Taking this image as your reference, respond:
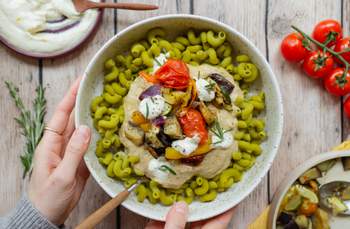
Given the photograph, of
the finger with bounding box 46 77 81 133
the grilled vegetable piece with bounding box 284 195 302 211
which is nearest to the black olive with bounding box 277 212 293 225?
the grilled vegetable piece with bounding box 284 195 302 211

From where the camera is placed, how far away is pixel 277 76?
1.71 m

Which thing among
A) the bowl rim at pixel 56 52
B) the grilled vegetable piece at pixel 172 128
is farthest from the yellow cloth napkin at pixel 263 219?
the bowl rim at pixel 56 52

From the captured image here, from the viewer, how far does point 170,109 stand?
4.73 ft

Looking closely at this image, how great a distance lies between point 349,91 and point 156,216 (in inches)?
29.5

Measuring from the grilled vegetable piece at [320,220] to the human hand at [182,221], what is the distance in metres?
0.28

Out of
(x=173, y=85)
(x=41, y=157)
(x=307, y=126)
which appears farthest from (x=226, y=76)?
(x=41, y=157)

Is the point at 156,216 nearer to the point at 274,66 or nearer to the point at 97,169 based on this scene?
the point at 97,169

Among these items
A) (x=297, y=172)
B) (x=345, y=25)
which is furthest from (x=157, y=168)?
(x=345, y=25)

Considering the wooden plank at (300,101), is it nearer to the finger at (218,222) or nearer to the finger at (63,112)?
→ the finger at (218,222)

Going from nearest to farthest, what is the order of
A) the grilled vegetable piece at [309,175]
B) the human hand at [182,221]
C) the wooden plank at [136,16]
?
the human hand at [182,221], the grilled vegetable piece at [309,175], the wooden plank at [136,16]

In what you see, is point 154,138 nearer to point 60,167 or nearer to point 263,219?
point 60,167

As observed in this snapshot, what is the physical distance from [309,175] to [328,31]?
459mm

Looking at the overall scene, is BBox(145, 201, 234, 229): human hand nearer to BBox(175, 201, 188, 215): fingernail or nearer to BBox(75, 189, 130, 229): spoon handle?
BBox(175, 201, 188, 215): fingernail

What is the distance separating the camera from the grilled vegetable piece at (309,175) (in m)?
1.58
